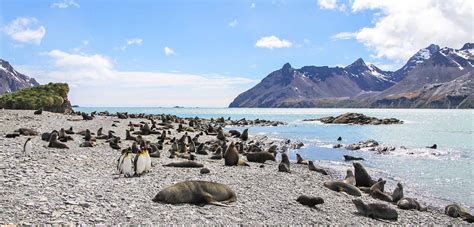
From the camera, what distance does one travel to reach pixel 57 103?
64688mm

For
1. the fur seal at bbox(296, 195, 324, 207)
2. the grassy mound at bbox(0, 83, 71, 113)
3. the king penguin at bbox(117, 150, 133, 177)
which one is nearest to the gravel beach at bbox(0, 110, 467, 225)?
the fur seal at bbox(296, 195, 324, 207)

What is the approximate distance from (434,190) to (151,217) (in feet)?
58.1

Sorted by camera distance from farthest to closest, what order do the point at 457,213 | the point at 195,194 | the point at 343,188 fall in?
the point at 343,188
the point at 457,213
the point at 195,194

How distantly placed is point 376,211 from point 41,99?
57.4 m

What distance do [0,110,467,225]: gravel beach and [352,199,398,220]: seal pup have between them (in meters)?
0.29

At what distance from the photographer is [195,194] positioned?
39.3 feet

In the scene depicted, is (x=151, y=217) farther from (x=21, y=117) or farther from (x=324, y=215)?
(x=21, y=117)

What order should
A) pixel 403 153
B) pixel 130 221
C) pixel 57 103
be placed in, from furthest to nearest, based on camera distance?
pixel 57 103 < pixel 403 153 < pixel 130 221

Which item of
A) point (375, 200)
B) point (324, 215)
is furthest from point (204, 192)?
point (375, 200)

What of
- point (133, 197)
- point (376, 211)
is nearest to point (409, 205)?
point (376, 211)

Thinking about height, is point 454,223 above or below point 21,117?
below

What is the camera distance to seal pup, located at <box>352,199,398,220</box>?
45.7 ft

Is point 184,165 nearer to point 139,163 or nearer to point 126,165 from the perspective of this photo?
point 139,163

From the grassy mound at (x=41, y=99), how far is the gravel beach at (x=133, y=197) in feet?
142
